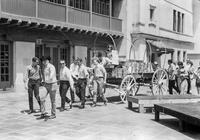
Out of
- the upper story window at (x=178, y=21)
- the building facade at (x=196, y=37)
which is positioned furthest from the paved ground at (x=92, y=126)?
the building facade at (x=196, y=37)

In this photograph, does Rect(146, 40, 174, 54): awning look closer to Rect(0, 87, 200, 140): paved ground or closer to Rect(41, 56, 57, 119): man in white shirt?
Rect(0, 87, 200, 140): paved ground

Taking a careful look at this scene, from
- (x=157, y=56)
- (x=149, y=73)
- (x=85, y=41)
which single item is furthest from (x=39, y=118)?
(x=157, y=56)

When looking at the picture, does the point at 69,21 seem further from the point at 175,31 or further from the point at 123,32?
the point at 175,31

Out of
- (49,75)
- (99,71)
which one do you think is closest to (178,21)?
(99,71)

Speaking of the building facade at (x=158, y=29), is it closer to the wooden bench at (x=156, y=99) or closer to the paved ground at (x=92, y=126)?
the wooden bench at (x=156, y=99)

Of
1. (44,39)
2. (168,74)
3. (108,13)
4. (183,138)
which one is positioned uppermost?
(108,13)

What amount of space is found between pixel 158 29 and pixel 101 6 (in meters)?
6.81

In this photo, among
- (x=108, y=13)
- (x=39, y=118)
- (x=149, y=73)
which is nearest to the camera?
(x=39, y=118)

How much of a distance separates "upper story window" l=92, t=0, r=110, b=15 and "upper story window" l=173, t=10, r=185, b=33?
10.6 metres

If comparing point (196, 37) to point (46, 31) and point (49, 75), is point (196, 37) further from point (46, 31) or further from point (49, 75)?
point (49, 75)

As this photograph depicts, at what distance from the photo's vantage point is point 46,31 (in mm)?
19562

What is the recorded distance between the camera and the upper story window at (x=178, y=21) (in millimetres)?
33781

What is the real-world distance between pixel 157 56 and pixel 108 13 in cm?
676

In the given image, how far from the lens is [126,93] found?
13.2m
